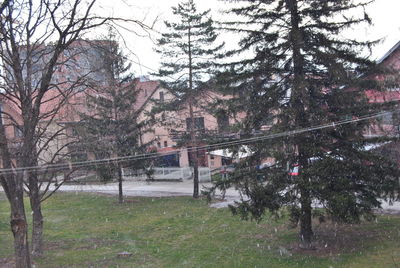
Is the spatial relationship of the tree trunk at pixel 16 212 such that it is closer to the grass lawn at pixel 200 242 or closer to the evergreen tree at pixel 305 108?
the grass lawn at pixel 200 242

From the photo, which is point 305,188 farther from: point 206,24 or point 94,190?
point 94,190

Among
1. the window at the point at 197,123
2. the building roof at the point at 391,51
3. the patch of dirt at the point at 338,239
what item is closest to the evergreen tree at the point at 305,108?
the patch of dirt at the point at 338,239

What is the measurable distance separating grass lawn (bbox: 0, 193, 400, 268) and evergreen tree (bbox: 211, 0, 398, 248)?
3.72 ft

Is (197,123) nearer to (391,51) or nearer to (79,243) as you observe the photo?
(391,51)

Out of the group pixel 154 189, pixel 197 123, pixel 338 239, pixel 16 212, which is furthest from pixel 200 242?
pixel 154 189

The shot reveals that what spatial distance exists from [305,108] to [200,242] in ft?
18.5

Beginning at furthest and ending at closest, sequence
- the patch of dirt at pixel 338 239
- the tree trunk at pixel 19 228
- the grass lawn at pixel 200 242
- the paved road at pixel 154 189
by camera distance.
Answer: the paved road at pixel 154 189, the patch of dirt at pixel 338 239, the grass lawn at pixel 200 242, the tree trunk at pixel 19 228

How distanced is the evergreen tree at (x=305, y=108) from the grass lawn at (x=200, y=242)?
113 cm

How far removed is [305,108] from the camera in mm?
11055

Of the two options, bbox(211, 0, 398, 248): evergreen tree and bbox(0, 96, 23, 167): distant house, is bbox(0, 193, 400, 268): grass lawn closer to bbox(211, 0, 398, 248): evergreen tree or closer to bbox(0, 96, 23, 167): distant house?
bbox(211, 0, 398, 248): evergreen tree

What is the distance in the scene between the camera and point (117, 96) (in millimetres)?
23453

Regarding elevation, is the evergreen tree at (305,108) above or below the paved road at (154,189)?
above

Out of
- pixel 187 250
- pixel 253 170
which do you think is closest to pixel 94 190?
pixel 187 250

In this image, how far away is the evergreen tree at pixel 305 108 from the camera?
10.5m
